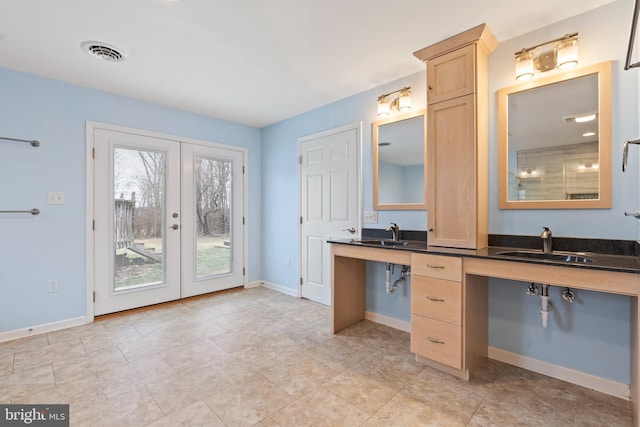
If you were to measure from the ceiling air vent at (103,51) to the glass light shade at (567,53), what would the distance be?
3171mm

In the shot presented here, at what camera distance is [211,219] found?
3.94m

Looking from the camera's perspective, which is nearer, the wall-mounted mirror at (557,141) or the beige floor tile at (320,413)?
the beige floor tile at (320,413)

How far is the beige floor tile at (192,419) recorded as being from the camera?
1.54 m

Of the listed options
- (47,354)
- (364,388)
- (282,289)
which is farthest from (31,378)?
(282,289)

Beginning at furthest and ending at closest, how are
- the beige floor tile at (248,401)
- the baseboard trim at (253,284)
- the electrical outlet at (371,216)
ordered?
the baseboard trim at (253,284) → the electrical outlet at (371,216) → the beige floor tile at (248,401)

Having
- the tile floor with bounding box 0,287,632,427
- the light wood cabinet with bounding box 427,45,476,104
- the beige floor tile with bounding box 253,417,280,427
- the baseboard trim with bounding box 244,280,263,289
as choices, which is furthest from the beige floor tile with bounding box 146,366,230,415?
the light wood cabinet with bounding box 427,45,476,104

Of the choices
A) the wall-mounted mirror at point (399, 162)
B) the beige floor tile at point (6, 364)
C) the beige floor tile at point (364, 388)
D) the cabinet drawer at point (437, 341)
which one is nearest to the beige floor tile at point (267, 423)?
the beige floor tile at point (364, 388)

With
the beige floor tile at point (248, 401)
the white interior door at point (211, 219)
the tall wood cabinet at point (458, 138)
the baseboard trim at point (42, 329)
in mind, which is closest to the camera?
the beige floor tile at point (248, 401)

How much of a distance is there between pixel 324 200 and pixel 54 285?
2.81 meters

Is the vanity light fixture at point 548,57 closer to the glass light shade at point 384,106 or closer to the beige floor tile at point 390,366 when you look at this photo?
the glass light shade at point 384,106

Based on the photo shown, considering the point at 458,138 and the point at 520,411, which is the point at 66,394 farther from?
the point at 458,138

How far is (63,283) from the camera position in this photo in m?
2.85

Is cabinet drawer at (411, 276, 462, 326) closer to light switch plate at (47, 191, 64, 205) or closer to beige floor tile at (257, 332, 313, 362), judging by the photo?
beige floor tile at (257, 332, 313, 362)

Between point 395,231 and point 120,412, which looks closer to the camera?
point 120,412
